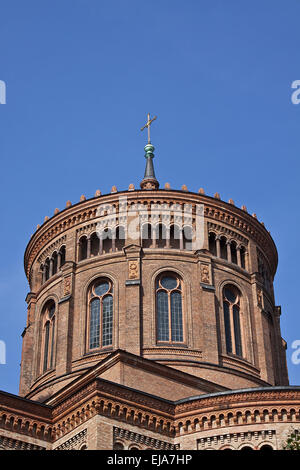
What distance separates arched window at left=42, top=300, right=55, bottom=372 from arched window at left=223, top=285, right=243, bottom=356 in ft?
28.9

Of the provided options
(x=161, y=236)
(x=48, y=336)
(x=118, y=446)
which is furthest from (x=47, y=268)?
(x=118, y=446)

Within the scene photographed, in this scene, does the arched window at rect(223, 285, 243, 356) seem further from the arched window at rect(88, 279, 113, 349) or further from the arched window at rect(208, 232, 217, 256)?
the arched window at rect(88, 279, 113, 349)

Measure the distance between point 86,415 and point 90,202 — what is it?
49.9ft

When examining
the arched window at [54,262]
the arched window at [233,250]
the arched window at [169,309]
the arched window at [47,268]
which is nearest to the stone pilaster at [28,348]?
the arched window at [47,268]

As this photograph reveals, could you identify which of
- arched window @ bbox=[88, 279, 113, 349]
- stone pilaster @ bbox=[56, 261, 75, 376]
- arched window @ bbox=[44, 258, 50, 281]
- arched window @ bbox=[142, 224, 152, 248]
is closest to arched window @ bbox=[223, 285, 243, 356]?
arched window @ bbox=[142, 224, 152, 248]

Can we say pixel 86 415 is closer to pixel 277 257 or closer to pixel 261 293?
pixel 261 293

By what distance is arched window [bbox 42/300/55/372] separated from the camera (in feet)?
141

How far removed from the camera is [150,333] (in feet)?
132

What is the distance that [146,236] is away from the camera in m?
43.1

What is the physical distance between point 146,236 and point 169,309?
4.07 meters

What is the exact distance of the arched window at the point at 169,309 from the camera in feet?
134

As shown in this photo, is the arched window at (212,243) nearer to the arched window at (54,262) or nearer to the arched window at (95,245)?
the arched window at (95,245)

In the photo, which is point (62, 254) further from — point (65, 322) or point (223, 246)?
point (223, 246)

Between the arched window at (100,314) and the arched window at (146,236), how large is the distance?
2665 millimetres
